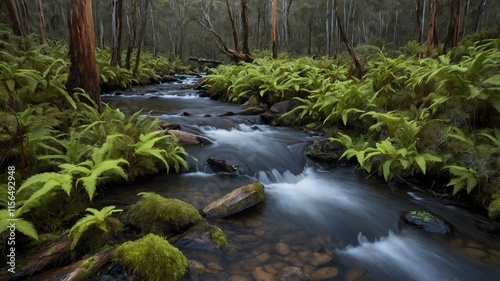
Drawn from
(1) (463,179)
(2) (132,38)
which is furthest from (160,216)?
(2) (132,38)

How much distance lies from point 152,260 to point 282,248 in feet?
5.40

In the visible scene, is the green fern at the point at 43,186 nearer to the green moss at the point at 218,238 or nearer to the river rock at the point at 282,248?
the green moss at the point at 218,238

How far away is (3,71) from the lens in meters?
6.73

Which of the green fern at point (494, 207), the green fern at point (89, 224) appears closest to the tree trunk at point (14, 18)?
the green fern at point (89, 224)

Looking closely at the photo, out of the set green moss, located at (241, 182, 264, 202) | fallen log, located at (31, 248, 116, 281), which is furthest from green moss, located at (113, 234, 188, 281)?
green moss, located at (241, 182, 264, 202)

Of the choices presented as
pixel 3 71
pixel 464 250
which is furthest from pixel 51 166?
pixel 464 250

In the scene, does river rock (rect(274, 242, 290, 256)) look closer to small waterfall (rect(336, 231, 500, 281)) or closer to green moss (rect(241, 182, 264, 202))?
small waterfall (rect(336, 231, 500, 281))

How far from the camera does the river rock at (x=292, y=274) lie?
341cm

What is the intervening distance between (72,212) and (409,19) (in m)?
65.3

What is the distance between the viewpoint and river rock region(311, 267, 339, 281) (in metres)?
3.46

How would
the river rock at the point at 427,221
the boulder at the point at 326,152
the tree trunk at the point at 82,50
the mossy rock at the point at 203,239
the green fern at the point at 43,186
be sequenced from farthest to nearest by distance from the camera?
the boulder at the point at 326,152
the tree trunk at the point at 82,50
the river rock at the point at 427,221
the mossy rock at the point at 203,239
the green fern at the point at 43,186

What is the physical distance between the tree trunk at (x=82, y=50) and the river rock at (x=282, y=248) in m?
5.49

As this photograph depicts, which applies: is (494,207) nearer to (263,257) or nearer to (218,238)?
(263,257)

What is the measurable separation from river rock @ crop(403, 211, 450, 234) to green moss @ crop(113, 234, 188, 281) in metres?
3.44
